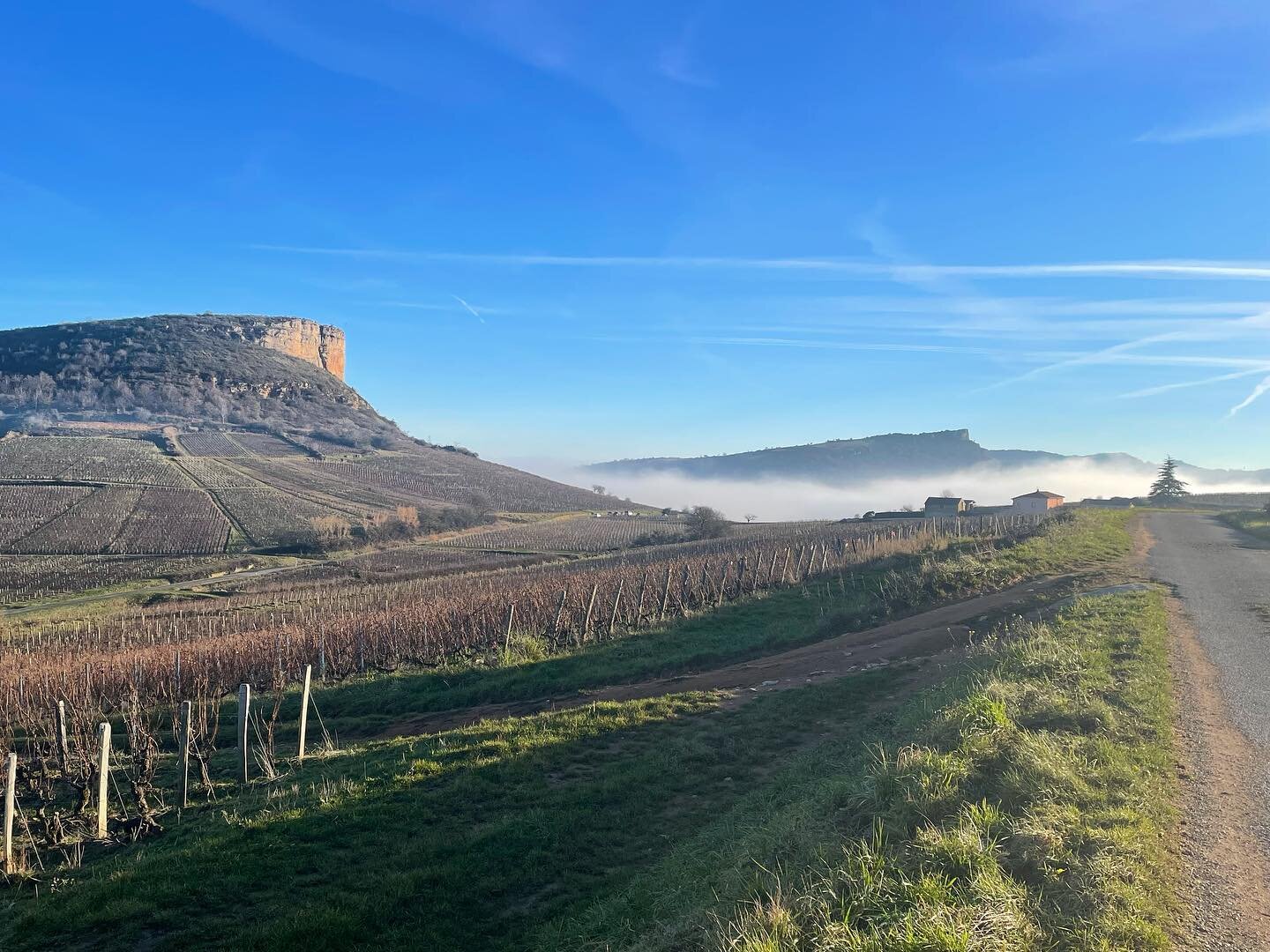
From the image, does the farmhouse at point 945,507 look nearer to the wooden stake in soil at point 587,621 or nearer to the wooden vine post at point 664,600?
the wooden vine post at point 664,600

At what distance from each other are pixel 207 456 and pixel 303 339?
99790 millimetres

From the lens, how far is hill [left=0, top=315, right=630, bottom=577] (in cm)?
6475

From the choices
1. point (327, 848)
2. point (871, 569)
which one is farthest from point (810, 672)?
point (871, 569)

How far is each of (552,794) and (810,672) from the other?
308 inches

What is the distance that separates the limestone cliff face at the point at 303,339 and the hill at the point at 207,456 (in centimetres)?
57

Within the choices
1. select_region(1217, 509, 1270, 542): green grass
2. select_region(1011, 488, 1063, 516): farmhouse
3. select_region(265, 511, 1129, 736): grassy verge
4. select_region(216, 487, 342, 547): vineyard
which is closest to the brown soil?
select_region(265, 511, 1129, 736): grassy verge

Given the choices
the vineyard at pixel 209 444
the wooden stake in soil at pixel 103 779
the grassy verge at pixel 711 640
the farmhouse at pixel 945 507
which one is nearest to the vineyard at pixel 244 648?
the wooden stake in soil at pixel 103 779

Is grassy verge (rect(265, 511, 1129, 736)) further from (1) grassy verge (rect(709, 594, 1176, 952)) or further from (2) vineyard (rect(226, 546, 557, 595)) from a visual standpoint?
(2) vineyard (rect(226, 546, 557, 595))

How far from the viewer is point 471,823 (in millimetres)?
9000

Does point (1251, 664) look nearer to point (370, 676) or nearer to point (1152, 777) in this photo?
point (1152, 777)

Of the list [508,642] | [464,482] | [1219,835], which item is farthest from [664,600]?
[464,482]

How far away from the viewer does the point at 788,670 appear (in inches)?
653

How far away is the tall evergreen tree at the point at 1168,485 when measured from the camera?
85938 millimetres

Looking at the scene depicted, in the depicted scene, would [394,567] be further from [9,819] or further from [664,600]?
[9,819]
